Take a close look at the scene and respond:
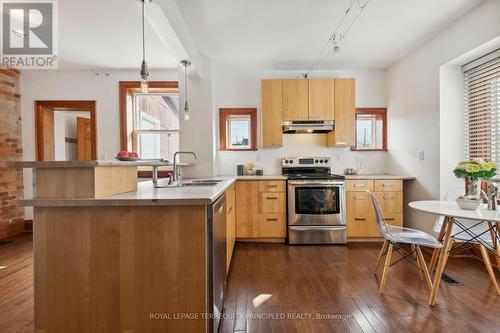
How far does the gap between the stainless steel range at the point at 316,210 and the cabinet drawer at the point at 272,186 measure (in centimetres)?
11

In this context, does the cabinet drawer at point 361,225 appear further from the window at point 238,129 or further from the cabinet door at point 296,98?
the window at point 238,129

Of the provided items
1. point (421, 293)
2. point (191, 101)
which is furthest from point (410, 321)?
point (191, 101)

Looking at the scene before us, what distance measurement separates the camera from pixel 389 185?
11.2 feet

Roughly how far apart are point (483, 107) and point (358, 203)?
1724 millimetres

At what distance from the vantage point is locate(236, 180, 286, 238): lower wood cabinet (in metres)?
3.46

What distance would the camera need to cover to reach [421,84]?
128 inches

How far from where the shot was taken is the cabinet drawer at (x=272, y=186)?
347cm

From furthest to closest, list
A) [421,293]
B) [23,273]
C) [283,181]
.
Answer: [283,181] < [23,273] < [421,293]

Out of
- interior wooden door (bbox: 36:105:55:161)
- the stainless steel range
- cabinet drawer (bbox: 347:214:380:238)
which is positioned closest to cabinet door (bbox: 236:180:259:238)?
the stainless steel range

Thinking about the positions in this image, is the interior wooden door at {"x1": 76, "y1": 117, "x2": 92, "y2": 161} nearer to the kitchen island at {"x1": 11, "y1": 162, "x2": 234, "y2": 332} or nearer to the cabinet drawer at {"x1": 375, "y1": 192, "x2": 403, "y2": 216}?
the kitchen island at {"x1": 11, "y1": 162, "x2": 234, "y2": 332}

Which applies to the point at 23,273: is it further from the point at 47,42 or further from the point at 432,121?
the point at 432,121

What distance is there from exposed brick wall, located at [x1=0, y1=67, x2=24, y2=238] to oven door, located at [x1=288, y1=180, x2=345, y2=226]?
4256mm

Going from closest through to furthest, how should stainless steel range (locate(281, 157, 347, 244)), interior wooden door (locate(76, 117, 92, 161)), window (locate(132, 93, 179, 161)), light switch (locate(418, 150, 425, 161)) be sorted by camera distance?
light switch (locate(418, 150, 425, 161)) < stainless steel range (locate(281, 157, 347, 244)) < window (locate(132, 93, 179, 161)) < interior wooden door (locate(76, 117, 92, 161))

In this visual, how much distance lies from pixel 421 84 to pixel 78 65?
4957mm
